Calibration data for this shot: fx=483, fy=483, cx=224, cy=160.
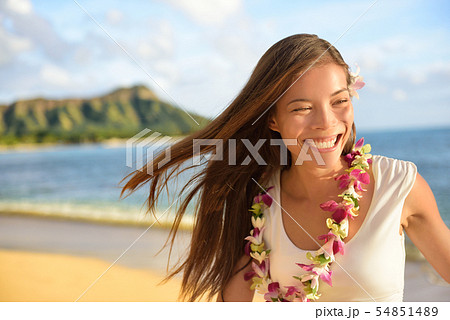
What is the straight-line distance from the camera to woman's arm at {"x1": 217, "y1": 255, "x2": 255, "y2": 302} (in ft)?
8.14

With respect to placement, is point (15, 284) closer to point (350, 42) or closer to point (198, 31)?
point (198, 31)

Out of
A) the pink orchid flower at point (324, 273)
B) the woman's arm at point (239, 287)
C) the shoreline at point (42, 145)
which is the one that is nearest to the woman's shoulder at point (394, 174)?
the pink orchid flower at point (324, 273)

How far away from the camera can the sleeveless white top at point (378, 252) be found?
2078 mm

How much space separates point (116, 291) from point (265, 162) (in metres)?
3.10

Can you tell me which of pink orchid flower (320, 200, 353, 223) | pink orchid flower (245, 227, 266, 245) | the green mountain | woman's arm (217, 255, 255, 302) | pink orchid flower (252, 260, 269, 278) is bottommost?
woman's arm (217, 255, 255, 302)

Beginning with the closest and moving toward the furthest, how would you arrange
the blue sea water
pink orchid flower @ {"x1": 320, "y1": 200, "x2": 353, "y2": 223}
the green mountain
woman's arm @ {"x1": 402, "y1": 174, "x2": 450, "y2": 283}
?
woman's arm @ {"x1": 402, "y1": 174, "x2": 450, "y2": 283} → pink orchid flower @ {"x1": 320, "y1": 200, "x2": 353, "y2": 223} → the blue sea water → the green mountain

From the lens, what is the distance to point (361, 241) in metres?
2.11

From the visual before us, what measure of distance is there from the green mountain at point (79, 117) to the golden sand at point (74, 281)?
15.2 metres

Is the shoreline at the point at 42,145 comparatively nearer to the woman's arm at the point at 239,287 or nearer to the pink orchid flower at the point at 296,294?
the woman's arm at the point at 239,287

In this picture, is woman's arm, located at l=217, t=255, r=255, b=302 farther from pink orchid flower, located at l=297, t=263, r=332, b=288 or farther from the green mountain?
the green mountain

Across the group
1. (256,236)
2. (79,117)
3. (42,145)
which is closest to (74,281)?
(256,236)

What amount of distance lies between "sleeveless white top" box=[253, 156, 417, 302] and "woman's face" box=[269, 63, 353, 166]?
0.28 meters

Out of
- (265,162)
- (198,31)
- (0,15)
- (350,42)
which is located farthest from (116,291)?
(0,15)

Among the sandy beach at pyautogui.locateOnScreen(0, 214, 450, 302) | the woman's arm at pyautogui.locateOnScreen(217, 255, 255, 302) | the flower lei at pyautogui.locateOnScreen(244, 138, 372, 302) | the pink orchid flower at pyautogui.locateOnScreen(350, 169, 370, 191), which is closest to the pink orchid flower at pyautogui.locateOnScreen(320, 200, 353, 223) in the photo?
the flower lei at pyautogui.locateOnScreen(244, 138, 372, 302)
